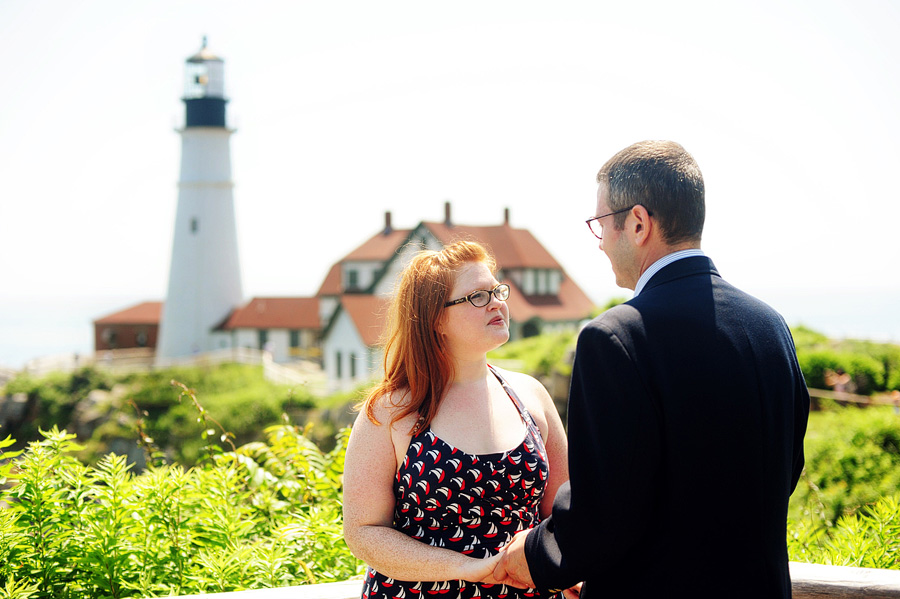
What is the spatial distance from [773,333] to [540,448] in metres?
0.97

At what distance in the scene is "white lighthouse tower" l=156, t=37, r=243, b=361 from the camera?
140 feet

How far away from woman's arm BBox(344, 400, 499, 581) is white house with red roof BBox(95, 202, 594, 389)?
2674 cm

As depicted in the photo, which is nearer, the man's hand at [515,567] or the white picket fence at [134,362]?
the man's hand at [515,567]

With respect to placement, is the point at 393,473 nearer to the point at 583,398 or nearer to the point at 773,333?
the point at 583,398

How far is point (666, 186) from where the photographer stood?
2.14m

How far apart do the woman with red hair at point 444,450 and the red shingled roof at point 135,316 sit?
5086 cm

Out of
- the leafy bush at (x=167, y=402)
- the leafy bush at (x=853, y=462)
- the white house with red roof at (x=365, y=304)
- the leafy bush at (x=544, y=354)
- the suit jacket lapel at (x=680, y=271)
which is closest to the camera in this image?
the suit jacket lapel at (x=680, y=271)

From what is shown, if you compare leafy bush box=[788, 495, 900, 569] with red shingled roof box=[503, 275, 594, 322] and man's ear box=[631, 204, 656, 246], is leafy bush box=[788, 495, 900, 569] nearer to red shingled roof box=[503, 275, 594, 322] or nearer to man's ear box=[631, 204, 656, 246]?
man's ear box=[631, 204, 656, 246]

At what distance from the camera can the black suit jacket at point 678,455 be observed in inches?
75.5

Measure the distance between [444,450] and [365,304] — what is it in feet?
108

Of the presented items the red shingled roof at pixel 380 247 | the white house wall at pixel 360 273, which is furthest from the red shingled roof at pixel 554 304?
the white house wall at pixel 360 273

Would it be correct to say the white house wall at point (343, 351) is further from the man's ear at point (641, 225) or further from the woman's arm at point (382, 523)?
the man's ear at point (641, 225)

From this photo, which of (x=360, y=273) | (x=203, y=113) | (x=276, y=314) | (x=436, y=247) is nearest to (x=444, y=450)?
(x=436, y=247)

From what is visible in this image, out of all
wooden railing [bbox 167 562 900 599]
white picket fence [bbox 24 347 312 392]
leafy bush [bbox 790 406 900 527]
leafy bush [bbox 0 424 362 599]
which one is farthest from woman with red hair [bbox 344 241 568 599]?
white picket fence [bbox 24 347 312 392]
